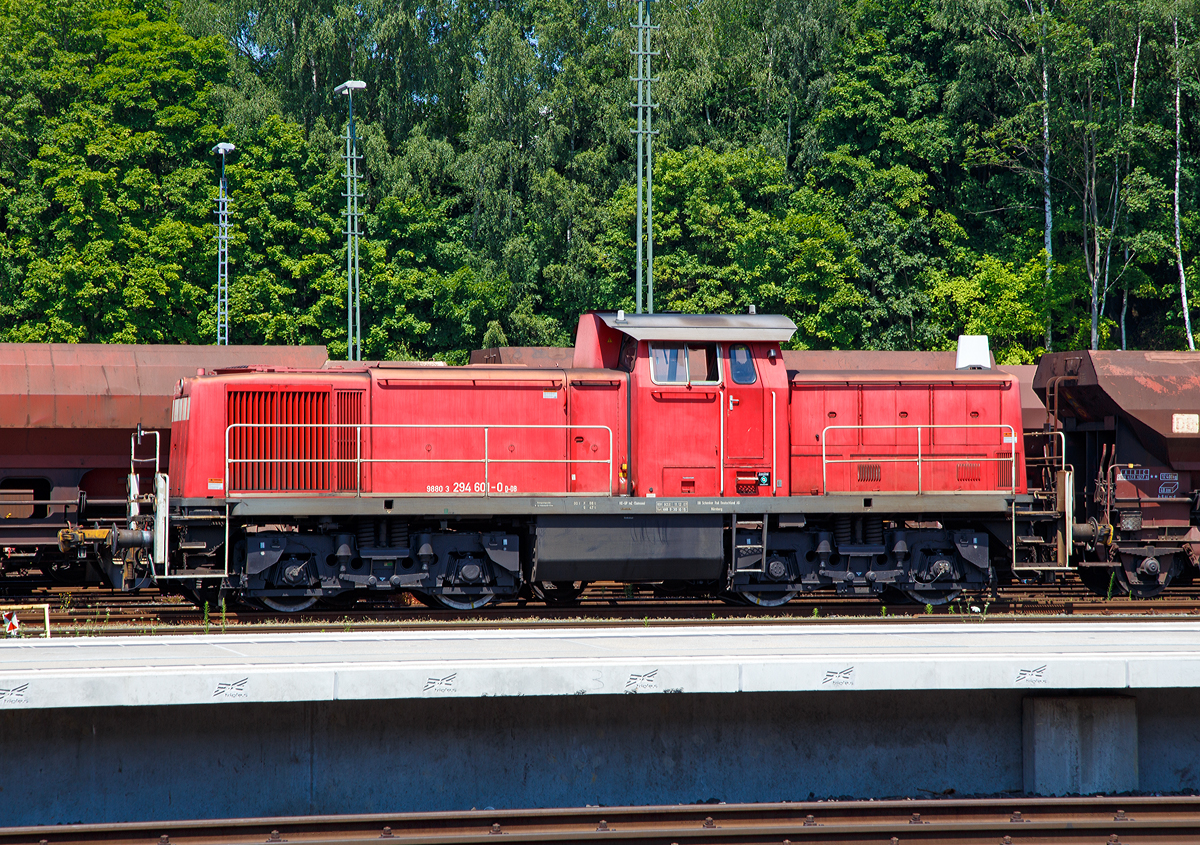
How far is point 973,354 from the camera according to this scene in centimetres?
1437

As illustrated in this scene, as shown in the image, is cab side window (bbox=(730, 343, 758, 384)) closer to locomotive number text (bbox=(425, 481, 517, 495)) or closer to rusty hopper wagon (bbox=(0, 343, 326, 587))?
locomotive number text (bbox=(425, 481, 517, 495))

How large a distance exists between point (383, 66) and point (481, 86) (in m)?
5.50

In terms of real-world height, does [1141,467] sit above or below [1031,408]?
below

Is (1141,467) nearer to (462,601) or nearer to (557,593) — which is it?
(557,593)

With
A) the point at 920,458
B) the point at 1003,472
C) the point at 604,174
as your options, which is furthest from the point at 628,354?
the point at 604,174

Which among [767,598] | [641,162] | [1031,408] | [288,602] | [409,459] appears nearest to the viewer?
[288,602]

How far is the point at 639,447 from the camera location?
1303 centimetres

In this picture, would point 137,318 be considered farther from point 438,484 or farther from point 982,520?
point 982,520

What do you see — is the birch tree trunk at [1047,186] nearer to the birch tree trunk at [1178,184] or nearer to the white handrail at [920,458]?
the birch tree trunk at [1178,184]

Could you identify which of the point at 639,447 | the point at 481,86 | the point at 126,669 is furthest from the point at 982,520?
the point at 481,86

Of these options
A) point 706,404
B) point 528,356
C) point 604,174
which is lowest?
point 706,404

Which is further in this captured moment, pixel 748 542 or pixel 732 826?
pixel 748 542

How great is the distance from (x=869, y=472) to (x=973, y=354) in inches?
90.9

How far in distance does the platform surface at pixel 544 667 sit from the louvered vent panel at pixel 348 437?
3120 millimetres
